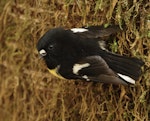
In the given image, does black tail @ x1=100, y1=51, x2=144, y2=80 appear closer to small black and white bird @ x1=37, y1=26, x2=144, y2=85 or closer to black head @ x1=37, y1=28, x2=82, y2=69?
small black and white bird @ x1=37, y1=26, x2=144, y2=85

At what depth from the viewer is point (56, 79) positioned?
2.33m

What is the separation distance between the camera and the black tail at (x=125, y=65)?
6.13 feet

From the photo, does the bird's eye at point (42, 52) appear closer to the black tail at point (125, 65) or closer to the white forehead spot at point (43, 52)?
the white forehead spot at point (43, 52)

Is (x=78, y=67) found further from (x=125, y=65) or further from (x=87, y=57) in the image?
(x=125, y=65)

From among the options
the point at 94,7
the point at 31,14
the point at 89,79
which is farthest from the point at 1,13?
the point at 89,79

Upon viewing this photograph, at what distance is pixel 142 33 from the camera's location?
1.94 metres

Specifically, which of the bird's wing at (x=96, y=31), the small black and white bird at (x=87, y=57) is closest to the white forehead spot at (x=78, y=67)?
the small black and white bird at (x=87, y=57)

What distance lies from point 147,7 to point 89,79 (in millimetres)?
359

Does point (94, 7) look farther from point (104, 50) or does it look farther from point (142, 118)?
point (142, 118)

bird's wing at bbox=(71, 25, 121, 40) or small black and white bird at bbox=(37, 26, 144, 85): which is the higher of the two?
bird's wing at bbox=(71, 25, 121, 40)

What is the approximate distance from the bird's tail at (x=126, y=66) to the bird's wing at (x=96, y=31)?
10 centimetres

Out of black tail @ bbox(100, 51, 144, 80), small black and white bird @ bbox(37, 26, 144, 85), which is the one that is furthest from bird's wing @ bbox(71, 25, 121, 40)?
black tail @ bbox(100, 51, 144, 80)

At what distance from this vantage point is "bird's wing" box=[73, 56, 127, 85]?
1858 millimetres

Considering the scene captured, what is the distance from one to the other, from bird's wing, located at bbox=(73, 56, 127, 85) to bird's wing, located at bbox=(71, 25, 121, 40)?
0.35 ft
